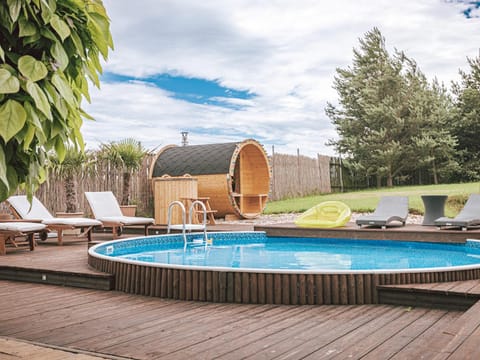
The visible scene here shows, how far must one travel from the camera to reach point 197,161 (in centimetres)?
1436

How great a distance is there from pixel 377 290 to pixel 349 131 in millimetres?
22390

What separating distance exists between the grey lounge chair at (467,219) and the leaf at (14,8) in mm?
8148

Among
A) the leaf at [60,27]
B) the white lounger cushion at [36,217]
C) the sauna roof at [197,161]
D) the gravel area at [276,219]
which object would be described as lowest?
the gravel area at [276,219]

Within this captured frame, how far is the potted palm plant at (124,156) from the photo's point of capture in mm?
13297

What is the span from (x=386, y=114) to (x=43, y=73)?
24.3 m

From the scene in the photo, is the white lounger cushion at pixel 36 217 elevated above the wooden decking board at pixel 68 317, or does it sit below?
above

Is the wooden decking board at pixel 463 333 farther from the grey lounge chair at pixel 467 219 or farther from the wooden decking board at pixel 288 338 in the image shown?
the grey lounge chair at pixel 467 219

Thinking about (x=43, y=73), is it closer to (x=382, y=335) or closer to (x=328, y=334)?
(x=328, y=334)

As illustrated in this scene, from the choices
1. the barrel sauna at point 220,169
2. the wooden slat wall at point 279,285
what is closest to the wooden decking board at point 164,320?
the wooden slat wall at point 279,285

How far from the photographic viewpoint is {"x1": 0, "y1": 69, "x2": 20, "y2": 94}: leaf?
1399mm

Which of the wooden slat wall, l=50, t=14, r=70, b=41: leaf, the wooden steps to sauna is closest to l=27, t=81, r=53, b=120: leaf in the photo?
l=50, t=14, r=70, b=41: leaf

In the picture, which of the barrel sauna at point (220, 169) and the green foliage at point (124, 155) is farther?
the barrel sauna at point (220, 169)

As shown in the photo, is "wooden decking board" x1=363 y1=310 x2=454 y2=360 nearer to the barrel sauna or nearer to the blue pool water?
the blue pool water

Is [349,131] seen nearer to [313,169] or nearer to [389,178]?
[389,178]
